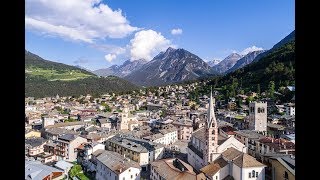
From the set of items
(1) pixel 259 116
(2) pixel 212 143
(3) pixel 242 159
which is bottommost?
(3) pixel 242 159

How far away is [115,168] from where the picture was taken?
21.0 metres

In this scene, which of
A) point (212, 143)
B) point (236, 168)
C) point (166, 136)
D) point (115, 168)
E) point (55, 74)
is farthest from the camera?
point (55, 74)

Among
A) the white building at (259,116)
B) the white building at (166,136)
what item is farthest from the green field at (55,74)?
the white building at (259,116)

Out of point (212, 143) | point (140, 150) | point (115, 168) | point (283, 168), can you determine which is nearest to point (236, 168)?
point (283, 168)

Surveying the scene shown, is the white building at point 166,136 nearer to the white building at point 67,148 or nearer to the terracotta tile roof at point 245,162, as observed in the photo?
the white building at point 67,148

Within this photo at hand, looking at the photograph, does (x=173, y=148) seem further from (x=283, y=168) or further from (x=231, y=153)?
(x=283, y=168)

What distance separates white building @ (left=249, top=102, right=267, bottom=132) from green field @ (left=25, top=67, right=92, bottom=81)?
70.3m

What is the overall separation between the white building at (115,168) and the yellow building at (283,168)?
8.24 m

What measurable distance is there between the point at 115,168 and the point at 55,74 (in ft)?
275

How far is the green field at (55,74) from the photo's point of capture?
308ft

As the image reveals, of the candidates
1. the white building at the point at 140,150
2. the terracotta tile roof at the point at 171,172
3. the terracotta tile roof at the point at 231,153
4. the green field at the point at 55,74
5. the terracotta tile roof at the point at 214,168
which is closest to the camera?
the terracotta tile roof at the point at 171,172

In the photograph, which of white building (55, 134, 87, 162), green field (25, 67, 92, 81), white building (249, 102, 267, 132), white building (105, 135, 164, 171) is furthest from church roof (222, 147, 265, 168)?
green field (25, 67, 92, 81)
